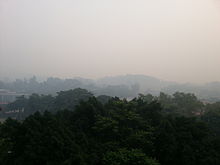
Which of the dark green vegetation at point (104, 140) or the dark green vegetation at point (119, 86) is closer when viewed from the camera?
the dark green vegetation at point (104, 140)

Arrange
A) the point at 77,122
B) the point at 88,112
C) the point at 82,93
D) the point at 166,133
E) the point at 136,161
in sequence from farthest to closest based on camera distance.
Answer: the point at 82,93 < the point at 88,112 < the point at 77,122 < the point at 166,133 < the point at 136,161

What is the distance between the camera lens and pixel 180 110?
2483 centimetres

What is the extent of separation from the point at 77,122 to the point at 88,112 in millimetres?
976

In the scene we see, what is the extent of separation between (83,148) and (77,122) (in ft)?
8.96

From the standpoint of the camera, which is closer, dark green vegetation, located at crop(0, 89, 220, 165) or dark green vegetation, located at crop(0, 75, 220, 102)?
dark green vegetation, located at crop(0, 89, 220, 165)

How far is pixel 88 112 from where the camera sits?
38.0 ft

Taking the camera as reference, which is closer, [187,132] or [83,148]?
[83,148]

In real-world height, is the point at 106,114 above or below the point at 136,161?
above

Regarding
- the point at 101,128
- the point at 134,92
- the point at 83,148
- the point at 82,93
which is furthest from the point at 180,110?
the point at 134,92

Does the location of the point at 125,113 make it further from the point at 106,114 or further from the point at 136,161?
the point at 136,161

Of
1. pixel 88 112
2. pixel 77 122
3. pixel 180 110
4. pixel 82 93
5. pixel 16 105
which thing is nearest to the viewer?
pixel 77 122

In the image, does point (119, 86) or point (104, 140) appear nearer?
point (104, 140)

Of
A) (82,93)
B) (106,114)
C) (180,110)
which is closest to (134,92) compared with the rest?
(82,93)

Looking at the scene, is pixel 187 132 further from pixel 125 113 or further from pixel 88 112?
pixel 88 112
